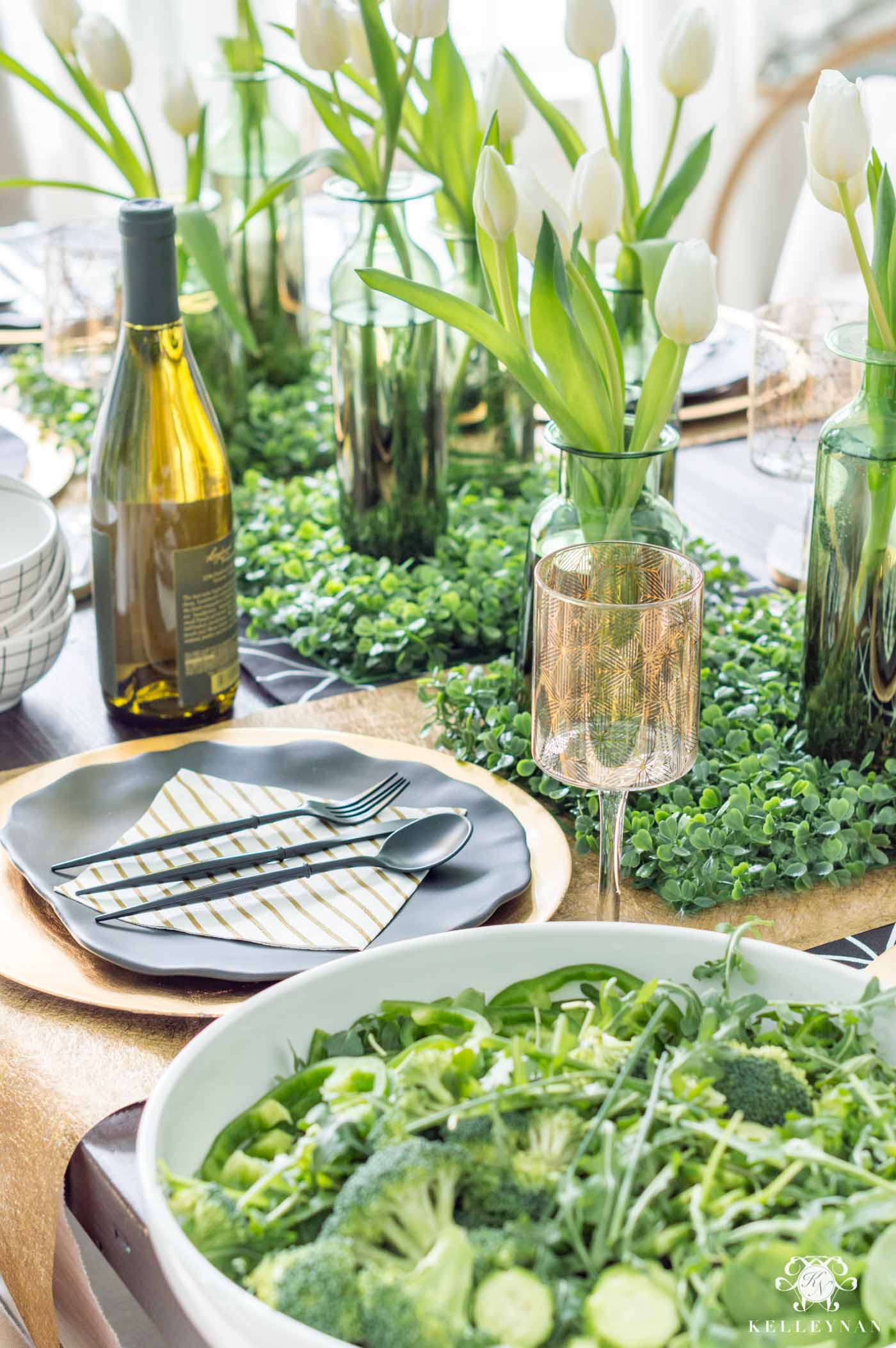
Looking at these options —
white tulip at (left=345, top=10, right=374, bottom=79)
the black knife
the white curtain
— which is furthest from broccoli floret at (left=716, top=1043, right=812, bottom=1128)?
the white curtain

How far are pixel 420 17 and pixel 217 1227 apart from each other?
34.6 inches

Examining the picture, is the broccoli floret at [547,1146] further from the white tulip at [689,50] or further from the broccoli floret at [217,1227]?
the white tulip at [689,50]

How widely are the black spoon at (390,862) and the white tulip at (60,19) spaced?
833 mm

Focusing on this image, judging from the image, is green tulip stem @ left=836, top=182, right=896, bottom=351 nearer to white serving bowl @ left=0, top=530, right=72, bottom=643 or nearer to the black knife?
the black knife

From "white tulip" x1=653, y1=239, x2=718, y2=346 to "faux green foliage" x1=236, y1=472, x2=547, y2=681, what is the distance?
1.16 ft

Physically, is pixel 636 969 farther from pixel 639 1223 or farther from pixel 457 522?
pixel 457 522

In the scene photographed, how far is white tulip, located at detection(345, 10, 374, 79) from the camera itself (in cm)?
120

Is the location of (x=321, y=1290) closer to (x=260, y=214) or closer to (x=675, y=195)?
(x=675, y=195)

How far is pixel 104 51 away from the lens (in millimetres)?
1228

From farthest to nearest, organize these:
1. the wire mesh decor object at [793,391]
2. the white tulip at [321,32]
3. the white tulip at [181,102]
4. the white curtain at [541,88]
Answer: the white curtain at [541,88] → the white tulip at [181,102] → the wire mesh decor object at [793,391] → the white tulip at [321,32]

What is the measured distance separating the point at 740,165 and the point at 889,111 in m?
0.66

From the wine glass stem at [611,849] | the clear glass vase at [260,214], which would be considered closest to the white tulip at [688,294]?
the wine glass stem at [611,849]

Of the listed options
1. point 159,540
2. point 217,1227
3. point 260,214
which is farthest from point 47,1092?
point 260,214

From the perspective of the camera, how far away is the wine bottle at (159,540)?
0.99 metres
